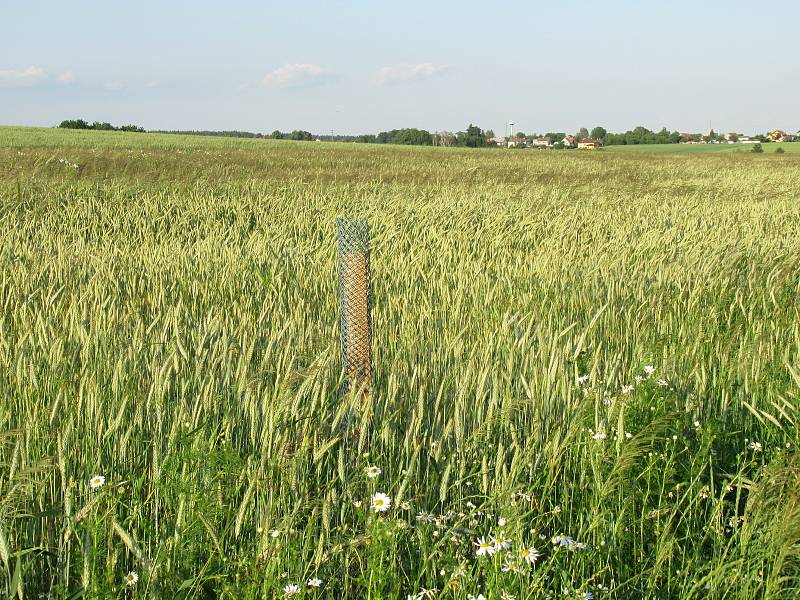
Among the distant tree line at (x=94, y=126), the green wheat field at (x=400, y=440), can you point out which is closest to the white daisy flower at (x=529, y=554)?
the green wheat field at (x=400, y=440)

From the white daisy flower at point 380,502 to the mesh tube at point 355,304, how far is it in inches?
30.1

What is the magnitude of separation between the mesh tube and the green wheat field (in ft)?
0.26

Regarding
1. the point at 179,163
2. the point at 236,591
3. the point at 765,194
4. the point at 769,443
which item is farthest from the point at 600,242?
the point at 179,163

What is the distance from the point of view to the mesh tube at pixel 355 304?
8.21ft

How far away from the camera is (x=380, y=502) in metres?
1.69

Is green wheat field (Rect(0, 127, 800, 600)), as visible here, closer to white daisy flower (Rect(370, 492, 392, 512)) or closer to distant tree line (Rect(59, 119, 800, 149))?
white daisy flower (Rect(370, 492, 392, 512))

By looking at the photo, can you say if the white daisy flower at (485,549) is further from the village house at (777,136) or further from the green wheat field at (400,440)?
the village house at (777,136)

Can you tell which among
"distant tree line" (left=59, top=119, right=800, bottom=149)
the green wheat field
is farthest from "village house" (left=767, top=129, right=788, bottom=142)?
the green wheat field

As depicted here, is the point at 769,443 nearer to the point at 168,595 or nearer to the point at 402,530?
the point at 402,530

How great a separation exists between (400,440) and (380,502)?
1.75 ft

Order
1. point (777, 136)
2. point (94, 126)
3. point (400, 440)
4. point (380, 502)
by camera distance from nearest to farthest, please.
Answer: point (380, 502), point (400, 440), point (94, 126), point (777, 136)

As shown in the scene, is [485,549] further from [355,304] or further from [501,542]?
[355,304]

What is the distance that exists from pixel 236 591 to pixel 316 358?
3.43 feet

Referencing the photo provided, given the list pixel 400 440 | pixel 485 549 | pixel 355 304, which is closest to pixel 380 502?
pixel 485 549
